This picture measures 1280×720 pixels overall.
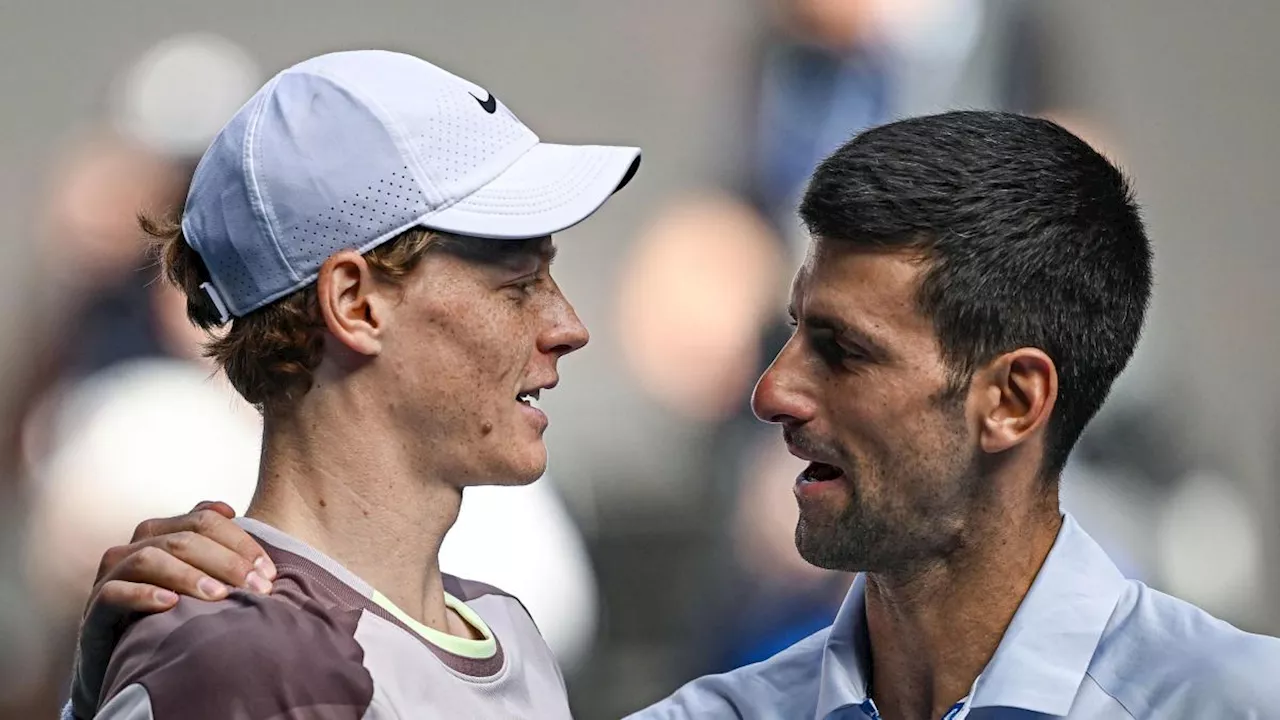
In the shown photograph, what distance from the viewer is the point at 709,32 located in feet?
10.6

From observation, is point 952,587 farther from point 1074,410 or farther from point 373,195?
point 373,195

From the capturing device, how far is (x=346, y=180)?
1.39m

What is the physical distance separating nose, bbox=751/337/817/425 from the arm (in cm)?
60

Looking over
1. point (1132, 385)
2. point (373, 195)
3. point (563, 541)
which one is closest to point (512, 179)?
point (373, 195)

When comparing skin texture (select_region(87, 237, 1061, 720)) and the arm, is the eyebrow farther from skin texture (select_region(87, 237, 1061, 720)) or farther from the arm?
the arm

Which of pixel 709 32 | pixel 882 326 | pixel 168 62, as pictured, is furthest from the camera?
pixel 709 32

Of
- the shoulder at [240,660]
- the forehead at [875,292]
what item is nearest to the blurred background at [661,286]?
the forehead at [875,292]

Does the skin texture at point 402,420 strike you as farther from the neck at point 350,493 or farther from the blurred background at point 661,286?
the blurred background at point 661,286

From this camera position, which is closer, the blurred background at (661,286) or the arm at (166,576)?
the arm at (166,576)

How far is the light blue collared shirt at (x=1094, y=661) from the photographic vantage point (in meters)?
1.49

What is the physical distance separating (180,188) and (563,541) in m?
1.01

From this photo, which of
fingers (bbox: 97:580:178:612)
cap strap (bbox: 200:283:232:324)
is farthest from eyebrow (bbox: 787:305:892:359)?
fingers (bbox: 97:580:178:612)

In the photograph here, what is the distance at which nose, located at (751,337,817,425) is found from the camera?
1.68 m

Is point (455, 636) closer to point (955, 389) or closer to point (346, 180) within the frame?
point (346, 180)
